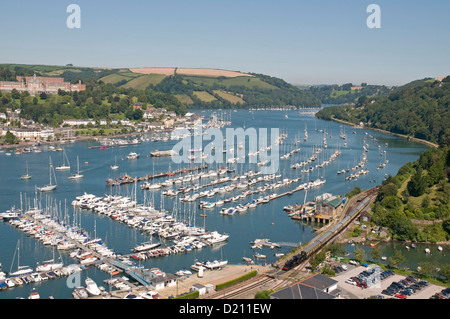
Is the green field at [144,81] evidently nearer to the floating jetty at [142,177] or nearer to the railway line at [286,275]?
the floating jetty at [142,177]

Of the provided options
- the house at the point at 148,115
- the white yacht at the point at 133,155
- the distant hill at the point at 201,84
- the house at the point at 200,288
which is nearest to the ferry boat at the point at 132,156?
the white yacht at the point at 133,155

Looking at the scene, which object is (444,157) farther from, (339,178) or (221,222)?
(221,222)

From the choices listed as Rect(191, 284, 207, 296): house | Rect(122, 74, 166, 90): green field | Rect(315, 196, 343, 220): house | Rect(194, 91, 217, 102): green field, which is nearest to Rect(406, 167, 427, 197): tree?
Rect(315, 196, 343, 220): house

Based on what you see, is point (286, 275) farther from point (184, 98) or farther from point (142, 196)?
point (184, 98)

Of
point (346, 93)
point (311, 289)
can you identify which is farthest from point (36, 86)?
point (346, 93)

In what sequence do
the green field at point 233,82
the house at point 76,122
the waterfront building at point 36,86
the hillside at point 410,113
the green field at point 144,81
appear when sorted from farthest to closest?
the green field at point 233,82 < the green field at point 144,81 < the waterfront building at point 36,86 < the house at point 76,122 < the hillside at point 410,113
